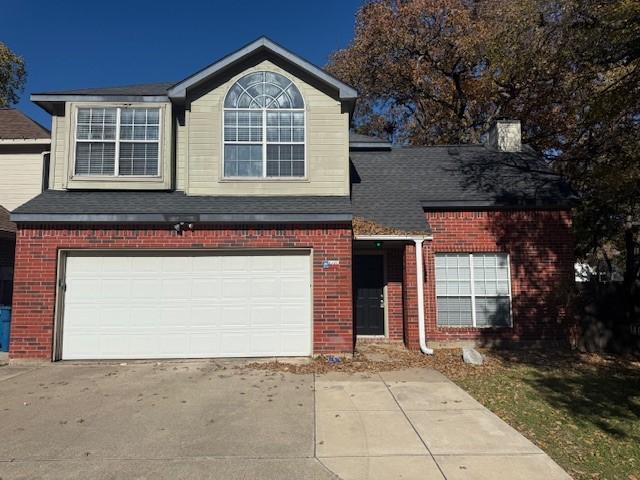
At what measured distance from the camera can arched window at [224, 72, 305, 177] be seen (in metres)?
10.6

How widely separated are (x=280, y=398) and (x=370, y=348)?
13.9ft

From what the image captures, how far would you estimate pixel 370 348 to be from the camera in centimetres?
1078

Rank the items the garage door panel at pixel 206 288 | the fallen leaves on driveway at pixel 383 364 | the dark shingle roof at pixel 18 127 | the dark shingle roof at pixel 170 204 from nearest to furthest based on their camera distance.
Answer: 1. the fallen leaves on driveway at pixel 383 364
2. the dark shingle roof at pixel 170 204
3. the garage door panel at pixel 206 288
4. the dark shingle roof at pixel 18 127

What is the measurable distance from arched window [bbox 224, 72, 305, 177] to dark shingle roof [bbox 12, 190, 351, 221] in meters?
0.79

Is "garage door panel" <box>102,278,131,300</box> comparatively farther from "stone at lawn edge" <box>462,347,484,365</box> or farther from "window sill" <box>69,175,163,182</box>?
"stone at lawn edge" <box>462,347,484,365</box>

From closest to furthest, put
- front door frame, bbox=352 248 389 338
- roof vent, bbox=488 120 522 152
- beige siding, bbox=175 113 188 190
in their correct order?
beige siding, bbox=175 113 188 190, front door frame, bbox=352 248 389 338, roof vent, bbox=488 120 522 152

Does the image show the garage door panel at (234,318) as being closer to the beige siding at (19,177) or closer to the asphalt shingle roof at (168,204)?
the asphalt shingle roof at (168,204)

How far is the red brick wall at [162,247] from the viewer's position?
9.30 metres

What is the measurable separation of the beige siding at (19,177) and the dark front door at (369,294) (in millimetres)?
9664

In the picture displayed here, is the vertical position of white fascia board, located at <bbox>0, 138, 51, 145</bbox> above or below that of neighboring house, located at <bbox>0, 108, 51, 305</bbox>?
above

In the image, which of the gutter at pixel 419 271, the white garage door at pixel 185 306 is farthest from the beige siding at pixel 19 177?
the gutter at pixel 419 271

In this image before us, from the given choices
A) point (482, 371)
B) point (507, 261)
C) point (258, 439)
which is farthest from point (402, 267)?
point (258, 439)

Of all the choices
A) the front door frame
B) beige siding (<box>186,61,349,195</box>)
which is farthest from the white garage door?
the front door frame

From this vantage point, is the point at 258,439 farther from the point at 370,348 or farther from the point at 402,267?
the point at 402,267
